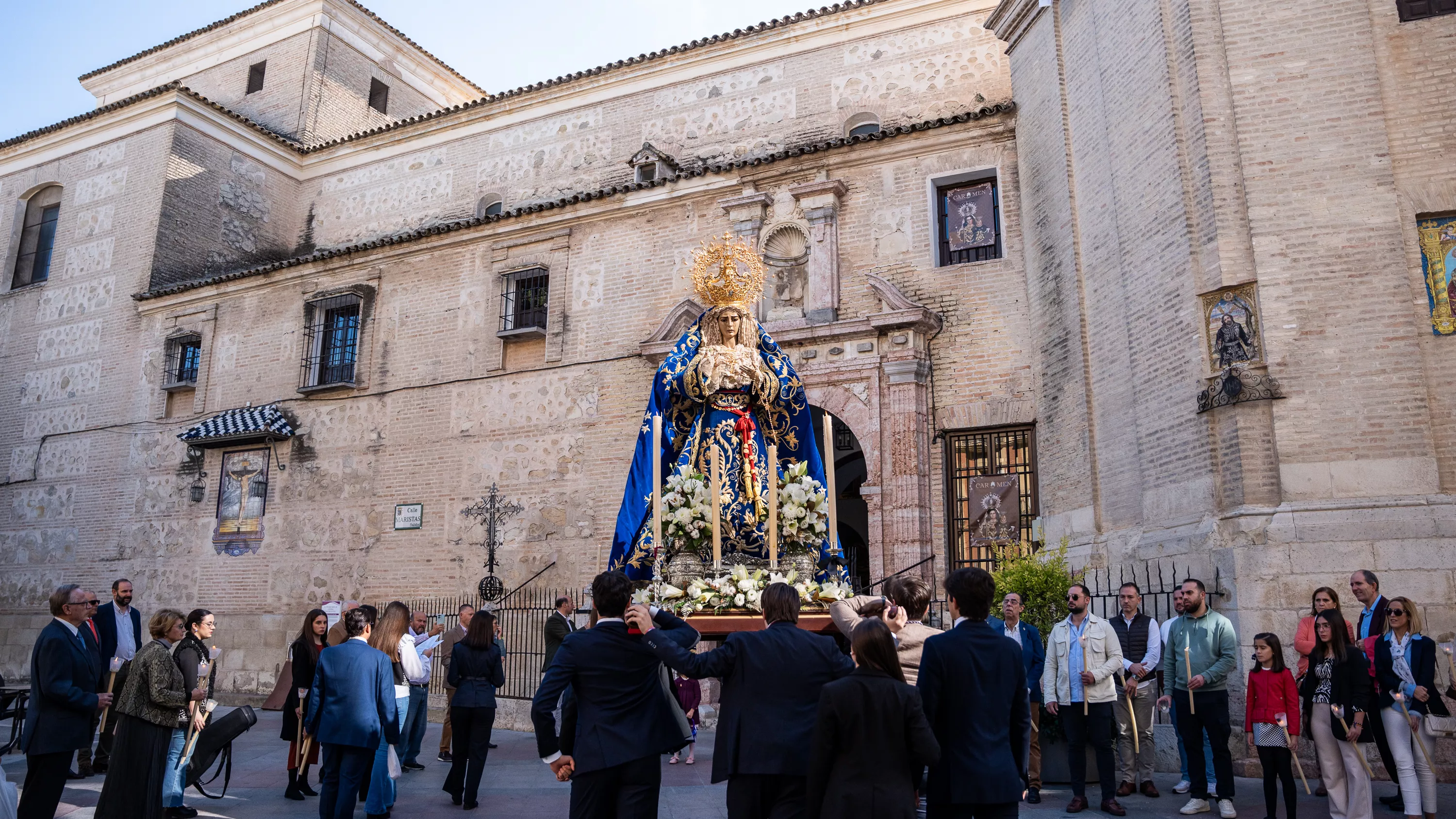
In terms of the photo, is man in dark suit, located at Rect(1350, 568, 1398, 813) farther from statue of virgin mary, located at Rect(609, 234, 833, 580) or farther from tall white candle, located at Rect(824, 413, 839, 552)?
statue of virgin mary, located at Rect(609, 234, 833, 580)

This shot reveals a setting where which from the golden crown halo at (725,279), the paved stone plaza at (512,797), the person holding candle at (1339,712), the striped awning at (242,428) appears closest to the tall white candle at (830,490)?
the golden crown halo at (725,279)

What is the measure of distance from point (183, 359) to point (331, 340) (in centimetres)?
341

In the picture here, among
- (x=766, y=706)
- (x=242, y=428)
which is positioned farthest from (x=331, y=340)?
(x=766, y=706)

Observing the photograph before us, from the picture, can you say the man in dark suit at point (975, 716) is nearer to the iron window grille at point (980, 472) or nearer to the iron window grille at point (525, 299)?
the iron window grille at point (980, 472)

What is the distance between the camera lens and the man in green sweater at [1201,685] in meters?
6.79

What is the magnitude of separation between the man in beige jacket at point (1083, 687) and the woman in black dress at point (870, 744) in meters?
3.98

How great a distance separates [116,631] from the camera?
30.5ft

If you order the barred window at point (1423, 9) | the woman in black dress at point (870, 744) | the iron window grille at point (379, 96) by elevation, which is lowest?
the woman in black dress at point (870, 744)

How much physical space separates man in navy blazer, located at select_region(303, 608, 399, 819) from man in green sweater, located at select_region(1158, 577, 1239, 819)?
5256 mm

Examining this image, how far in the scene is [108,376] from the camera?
63.1 ft

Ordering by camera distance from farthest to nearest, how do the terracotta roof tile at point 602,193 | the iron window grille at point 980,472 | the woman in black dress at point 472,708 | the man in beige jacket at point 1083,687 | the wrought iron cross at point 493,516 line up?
the wrought iron cross at point 493,516 → the terracotta roof tile at point 602,193 → the iron window grille at point 980,472 → the woman in black dress at point 472,708 → the man in beige jacket at point 1083,687

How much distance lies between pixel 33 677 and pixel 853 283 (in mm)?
10041

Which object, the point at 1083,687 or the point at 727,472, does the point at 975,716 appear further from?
the point at 1083,687

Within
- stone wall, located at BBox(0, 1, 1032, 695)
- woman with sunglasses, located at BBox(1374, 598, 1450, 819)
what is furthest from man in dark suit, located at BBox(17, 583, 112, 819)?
stone wall, located at BBox(0, 1, 1032, 695)
